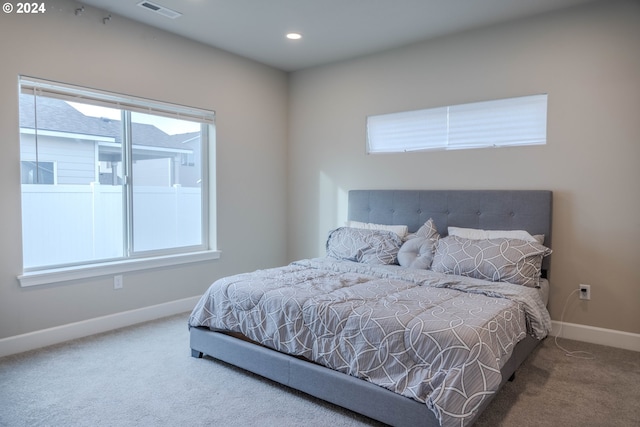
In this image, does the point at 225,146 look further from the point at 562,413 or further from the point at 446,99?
the point at 562,413

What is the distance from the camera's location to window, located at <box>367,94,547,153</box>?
346cm

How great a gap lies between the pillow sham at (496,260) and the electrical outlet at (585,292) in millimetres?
520

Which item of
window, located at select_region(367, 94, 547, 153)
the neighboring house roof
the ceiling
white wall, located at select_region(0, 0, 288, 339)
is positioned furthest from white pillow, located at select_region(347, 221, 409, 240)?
the neighboring house roof

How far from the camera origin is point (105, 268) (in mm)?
3461

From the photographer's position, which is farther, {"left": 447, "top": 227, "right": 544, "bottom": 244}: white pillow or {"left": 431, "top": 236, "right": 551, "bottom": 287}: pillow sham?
{"left": 447, "top": 227, "right": 544, "bottom": 244}: white pillow

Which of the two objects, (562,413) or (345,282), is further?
(345,282)

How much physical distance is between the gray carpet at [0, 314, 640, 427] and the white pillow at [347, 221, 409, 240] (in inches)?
56.6

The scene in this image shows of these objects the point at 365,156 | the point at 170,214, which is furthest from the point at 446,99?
the point at 170,214

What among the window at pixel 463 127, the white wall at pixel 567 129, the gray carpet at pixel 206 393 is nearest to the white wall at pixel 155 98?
the gray carpet at pixel 206 393

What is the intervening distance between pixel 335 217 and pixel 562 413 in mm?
2934

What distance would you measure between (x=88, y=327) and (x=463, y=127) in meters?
3.69

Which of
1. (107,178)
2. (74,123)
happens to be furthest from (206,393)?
(74,123)

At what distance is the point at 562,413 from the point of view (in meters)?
2.21

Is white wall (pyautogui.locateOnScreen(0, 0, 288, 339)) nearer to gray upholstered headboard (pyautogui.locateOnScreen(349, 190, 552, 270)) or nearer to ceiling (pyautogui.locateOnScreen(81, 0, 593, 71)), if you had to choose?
ceiling (pyautogui.locateOnScreen(81, 0, 593, 71))
